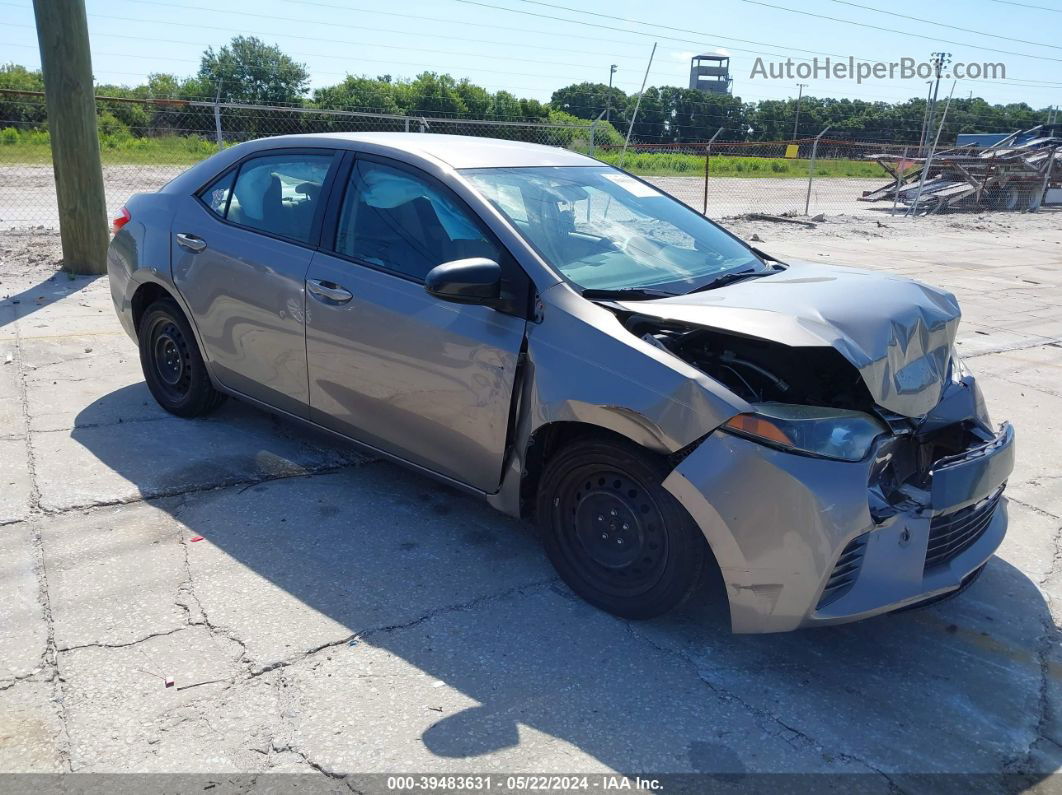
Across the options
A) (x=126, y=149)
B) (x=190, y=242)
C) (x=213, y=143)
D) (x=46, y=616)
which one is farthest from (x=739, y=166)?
(x=46, y=616)

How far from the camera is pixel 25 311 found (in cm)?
735

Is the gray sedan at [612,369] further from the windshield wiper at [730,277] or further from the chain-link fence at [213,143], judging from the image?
the chain-link fence at [213,143]

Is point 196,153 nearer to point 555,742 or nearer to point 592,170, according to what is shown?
point 592,170

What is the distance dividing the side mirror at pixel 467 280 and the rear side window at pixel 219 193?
184 cm

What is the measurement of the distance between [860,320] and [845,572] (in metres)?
0.90

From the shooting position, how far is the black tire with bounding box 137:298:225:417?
4836 millimetres

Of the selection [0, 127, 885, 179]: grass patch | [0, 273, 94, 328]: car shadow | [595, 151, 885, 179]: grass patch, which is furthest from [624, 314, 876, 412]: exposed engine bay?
[595, 151, 885, 179]: grass patch

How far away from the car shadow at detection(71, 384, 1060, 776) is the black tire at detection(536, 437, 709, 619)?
0.46 ft

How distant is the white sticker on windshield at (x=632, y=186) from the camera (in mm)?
4355

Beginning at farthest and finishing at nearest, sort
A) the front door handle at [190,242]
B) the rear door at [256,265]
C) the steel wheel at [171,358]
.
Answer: the steel wheel at [171,358]
the front door handle at [190,242]
the rear door at [256,265]

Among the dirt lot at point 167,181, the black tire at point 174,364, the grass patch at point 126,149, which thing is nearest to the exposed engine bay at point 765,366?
the black tire at point 174,364

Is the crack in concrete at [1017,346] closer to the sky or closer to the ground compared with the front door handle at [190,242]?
closer to the ground

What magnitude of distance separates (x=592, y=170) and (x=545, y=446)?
1.68 metres

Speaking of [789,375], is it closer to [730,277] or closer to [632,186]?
[730,277]
